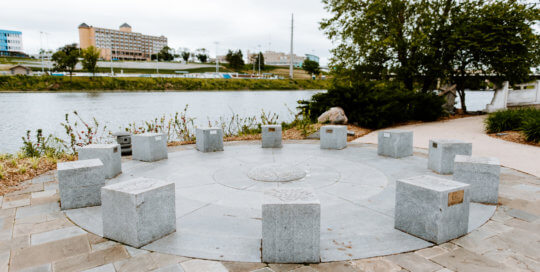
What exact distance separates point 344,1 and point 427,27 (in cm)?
423

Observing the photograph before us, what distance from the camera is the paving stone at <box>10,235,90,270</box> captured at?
3338 millimetres

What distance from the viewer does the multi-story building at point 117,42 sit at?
146 m

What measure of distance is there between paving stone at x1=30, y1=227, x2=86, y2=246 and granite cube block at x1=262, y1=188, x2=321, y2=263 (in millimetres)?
2362

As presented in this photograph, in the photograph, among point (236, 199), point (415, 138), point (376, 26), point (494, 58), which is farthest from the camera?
point (376, 26)

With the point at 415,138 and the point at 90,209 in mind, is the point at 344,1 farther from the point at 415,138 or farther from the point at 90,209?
the point at 90,209

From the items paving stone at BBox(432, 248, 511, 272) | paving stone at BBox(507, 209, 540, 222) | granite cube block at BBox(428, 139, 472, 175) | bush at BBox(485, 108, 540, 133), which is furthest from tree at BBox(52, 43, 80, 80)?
paving stone at BBox(432, 248, 511, 272)

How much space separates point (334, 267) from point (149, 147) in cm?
567

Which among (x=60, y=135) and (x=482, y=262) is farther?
(x=60, y=135)

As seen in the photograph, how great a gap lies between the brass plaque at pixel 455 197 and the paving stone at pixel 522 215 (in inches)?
53.6

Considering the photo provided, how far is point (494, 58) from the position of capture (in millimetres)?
14891

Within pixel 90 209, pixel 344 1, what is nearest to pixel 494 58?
pixel 344 1

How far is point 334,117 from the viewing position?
508 inches

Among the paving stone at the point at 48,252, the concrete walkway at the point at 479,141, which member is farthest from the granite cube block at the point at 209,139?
the paving stone at the point at 48,252

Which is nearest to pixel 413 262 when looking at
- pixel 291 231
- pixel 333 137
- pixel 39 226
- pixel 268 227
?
pixel 291 231
